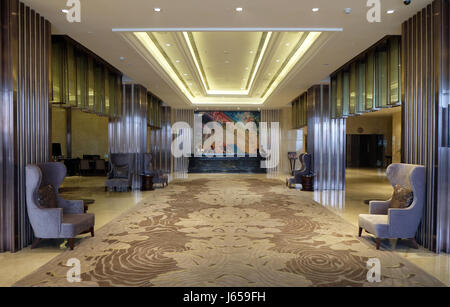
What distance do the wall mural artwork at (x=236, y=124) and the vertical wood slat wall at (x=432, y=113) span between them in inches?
497

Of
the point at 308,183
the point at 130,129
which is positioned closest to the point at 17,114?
the point at 130,129

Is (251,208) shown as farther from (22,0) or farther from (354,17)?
(22,0)

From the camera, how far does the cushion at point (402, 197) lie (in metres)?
4.33

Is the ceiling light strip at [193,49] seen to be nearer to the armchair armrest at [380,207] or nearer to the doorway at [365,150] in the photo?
the armchair armrest at [380,207]

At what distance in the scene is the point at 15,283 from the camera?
309 centimetres

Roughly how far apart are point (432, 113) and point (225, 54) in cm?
571

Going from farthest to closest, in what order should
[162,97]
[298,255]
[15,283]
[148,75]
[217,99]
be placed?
[217,99], [162,97], [148,75], [298,255], [15,283]

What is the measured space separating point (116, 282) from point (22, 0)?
401 cm

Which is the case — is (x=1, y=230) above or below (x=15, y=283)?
above

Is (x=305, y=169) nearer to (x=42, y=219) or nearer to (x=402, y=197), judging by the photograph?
(x=402, y=197)

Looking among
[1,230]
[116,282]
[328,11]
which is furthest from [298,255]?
[1,230]

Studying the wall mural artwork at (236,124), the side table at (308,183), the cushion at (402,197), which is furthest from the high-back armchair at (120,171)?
the wall mural artwork at (236,124)

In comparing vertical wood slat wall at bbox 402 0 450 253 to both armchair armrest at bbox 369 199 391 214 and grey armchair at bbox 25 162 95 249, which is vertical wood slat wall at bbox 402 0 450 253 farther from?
grey armchair at bbox 25 162 95 249

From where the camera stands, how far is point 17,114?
4.21 meters
